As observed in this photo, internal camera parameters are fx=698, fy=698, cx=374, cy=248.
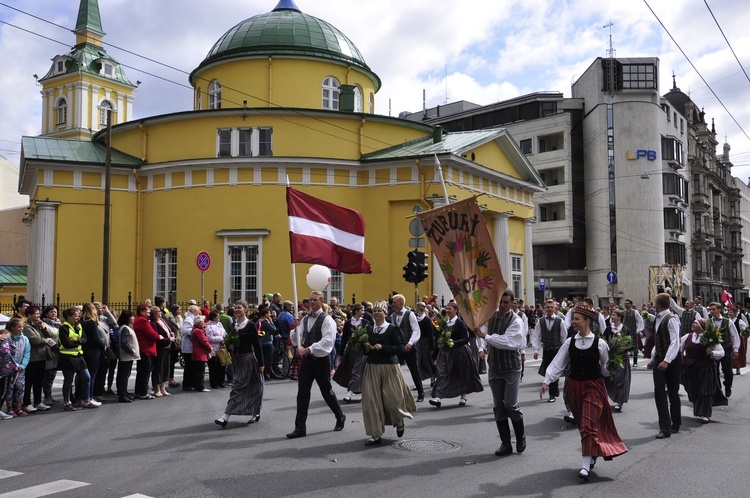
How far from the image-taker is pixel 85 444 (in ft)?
30.4

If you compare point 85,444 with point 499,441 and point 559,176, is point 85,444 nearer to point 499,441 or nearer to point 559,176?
point 499,441

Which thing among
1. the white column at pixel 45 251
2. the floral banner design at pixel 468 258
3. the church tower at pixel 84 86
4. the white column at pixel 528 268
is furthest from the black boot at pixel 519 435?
the church tower at pixel 84 86

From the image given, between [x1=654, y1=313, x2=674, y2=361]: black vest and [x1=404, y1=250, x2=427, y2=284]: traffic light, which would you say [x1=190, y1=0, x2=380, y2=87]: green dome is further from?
[x1=654, y1=313, x2=674, y2=361]: black vest

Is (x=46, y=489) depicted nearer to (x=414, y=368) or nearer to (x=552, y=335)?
(x=414, y=368)

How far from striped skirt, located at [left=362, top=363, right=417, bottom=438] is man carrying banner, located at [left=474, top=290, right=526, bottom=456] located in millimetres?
1272

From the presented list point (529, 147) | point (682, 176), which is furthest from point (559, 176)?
point (682, 176)

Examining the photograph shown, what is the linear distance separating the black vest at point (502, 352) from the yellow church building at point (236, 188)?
1970 centimetres

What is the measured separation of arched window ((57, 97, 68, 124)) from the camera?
61.8m

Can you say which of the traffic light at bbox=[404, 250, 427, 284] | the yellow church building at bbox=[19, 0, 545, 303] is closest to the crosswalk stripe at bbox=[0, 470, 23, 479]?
the traffic light at bbox=[404, 250, 427, 284]

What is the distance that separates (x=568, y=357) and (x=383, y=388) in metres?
2.51

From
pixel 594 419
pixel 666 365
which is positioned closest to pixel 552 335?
pixel 666 365

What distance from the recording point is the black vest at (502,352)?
28.2 feet

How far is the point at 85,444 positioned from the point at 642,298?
49835 millimetres

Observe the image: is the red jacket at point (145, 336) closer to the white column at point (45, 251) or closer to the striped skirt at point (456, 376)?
the striped skirt at point (456, 376)
